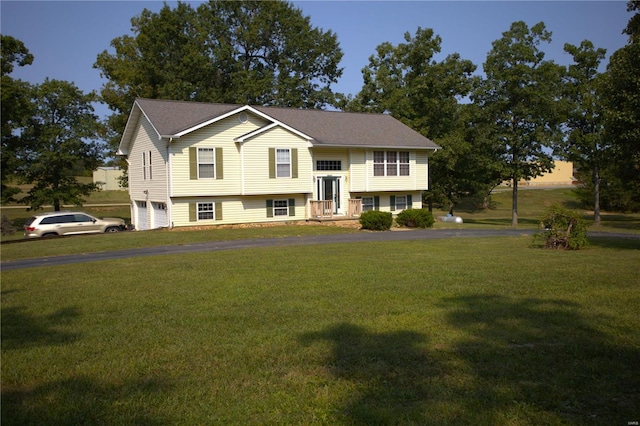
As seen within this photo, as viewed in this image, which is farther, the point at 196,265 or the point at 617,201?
the point at 617,201

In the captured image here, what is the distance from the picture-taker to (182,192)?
87.2ft

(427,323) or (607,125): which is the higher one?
(607,125)

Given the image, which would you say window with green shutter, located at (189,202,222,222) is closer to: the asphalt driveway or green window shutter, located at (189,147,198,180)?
green window shutter, located at (189,147,198,180)

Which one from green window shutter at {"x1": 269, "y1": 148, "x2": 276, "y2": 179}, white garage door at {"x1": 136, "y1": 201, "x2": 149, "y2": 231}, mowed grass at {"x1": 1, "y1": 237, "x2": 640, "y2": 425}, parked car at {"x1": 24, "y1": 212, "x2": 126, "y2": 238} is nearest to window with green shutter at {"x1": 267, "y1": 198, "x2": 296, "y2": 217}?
green window shutter at {"x1": 269, "y1": 148, "x2": 276, "y2": 179}

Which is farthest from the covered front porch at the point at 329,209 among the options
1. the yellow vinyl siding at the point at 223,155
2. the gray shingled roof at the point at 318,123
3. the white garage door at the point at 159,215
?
the white garage door at the point at 159,215

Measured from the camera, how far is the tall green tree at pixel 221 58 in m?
43.5

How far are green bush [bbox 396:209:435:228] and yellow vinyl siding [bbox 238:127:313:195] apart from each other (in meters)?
5.59

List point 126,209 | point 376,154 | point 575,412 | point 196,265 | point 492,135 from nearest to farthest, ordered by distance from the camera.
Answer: point 575,412, point 196,265, point 376,154, point 492,135, point 126,209

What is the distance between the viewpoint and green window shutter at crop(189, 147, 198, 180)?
87.8ft

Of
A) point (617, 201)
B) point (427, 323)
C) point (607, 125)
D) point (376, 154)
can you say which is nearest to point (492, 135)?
point (376, 154)

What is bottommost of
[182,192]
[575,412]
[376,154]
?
[575,412]

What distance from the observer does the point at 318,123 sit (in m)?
33.2

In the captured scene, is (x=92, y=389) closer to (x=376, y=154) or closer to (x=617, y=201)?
(x=376, y=154)

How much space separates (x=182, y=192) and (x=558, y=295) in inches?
819
